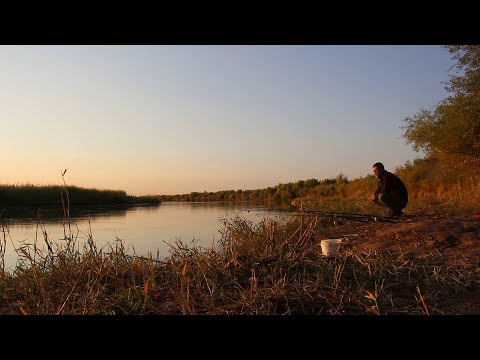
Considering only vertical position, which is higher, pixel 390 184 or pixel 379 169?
pixel 379 169

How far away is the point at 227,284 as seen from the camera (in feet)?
10.9

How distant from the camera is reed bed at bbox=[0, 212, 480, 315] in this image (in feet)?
9.59

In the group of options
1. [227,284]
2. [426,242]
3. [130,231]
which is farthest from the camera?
[130,231]

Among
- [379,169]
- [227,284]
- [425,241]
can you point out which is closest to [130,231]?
[379,169]

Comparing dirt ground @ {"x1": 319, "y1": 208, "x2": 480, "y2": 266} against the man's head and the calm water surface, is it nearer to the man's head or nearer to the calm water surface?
the man's head

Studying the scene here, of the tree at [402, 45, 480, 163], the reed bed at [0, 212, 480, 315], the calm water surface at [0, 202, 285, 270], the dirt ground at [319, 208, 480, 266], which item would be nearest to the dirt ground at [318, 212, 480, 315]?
the dirt ground at [319, 208, 480, 266]

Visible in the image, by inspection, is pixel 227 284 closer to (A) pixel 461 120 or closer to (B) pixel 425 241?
(B) pixel 425 241

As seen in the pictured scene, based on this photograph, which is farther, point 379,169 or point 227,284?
point 379,169

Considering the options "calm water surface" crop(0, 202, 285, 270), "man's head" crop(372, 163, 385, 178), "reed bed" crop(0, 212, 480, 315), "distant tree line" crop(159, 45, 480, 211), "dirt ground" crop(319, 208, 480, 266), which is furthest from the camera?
"distant tree line" crop(159, 45, 480, 211)

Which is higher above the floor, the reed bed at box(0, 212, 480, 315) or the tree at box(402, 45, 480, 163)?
the tree at box(402, 45, 480, 163)

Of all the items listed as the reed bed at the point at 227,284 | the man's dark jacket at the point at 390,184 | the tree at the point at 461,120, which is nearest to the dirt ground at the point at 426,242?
the reed bed at the point at 227,284
